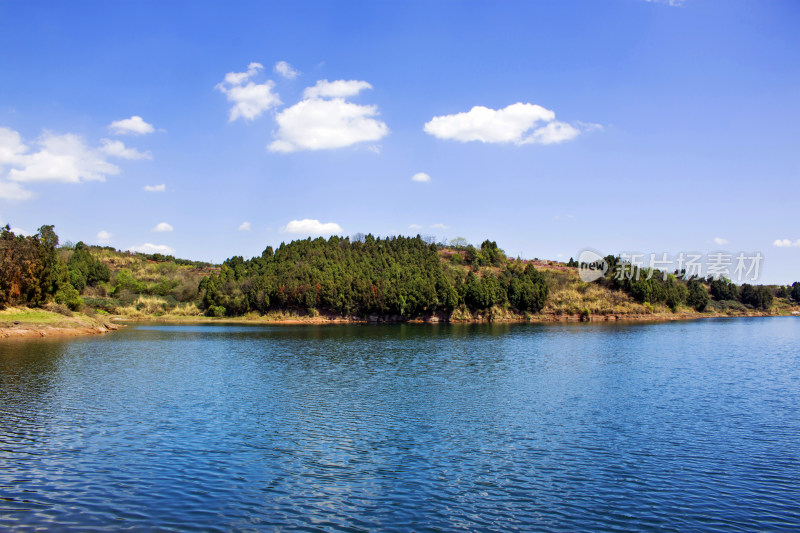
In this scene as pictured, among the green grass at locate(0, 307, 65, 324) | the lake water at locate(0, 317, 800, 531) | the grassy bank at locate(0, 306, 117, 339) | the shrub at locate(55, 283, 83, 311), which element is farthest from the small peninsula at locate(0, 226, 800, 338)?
the lake water at locate(0, 317, 800, 531)

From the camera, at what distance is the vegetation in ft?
323

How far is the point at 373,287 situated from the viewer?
324ft

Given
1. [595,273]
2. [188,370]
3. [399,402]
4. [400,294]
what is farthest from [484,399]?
[595,273]

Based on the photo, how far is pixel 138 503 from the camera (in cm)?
1236

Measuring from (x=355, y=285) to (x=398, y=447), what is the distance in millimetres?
82140

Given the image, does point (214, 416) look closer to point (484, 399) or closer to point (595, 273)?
point (484, 399)

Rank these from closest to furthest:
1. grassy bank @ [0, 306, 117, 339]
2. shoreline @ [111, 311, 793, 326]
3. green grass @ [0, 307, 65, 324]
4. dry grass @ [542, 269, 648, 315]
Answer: grassy bank @ [0, 306, 117, 339] → green grass @ [0, 307, 65, 324] → shoreline @ [111, 311, 793, 326] → dry grass @ [542, 269, 648, 315]

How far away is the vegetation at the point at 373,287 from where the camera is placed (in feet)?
323

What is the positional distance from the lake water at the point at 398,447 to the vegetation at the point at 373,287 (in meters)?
58.5

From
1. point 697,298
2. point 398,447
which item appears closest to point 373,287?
point 398,447

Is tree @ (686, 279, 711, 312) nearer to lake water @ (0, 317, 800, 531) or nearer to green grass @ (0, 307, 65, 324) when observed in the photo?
lake water @ (0, 317, 800, 531)

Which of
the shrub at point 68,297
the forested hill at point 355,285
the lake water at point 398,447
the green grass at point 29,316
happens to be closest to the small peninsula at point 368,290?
the forested hill at point 355,285

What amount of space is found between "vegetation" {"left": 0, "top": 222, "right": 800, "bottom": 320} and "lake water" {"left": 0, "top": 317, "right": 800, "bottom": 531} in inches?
2303

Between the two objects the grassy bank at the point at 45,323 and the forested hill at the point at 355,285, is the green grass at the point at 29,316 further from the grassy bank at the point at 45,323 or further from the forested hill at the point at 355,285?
the forested hill at the point at 355,285
